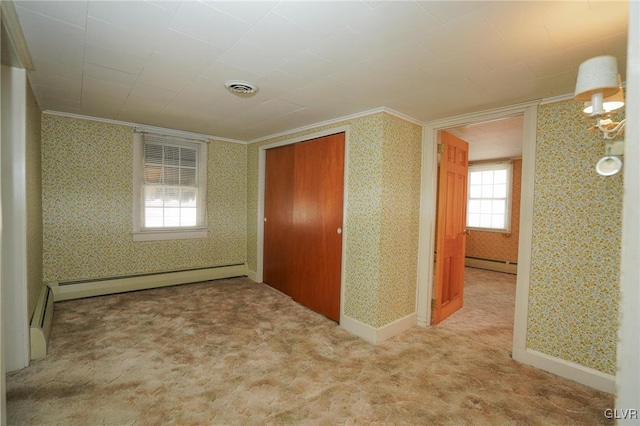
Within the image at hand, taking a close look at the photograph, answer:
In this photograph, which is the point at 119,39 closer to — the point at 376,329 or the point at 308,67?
the point at 308,67

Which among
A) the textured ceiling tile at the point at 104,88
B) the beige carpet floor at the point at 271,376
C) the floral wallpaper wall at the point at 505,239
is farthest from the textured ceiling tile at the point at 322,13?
the floral wallpaper wall at the point at 505,239

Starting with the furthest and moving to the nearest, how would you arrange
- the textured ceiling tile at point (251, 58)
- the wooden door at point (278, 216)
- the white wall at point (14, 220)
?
the wooden door at point (278, 216), the white wall at point (14, 220), the textured ceiling tile at point (251, 58)

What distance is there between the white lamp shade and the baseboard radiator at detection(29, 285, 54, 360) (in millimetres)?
3886

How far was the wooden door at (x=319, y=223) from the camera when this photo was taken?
3307 millimetres

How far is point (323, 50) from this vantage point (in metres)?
1.81

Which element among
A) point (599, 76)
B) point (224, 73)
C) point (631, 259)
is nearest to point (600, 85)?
point (599, 76)

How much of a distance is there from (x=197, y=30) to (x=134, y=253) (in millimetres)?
3369

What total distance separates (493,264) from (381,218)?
4.49 metres

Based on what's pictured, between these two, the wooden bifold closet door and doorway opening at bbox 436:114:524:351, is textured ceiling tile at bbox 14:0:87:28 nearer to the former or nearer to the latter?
the wooden bifold closet door

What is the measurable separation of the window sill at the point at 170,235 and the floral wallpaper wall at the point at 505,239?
17.8ft

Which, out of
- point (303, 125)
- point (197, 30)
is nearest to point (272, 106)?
point (303, 125)

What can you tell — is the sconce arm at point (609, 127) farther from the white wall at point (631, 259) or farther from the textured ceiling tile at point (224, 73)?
the textured ceiling tile at point (224, 73)

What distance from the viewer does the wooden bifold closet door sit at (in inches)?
131

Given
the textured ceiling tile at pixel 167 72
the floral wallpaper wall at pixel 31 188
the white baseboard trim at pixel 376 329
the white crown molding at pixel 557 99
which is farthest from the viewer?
the white baseboard trim at pixel 376 329
